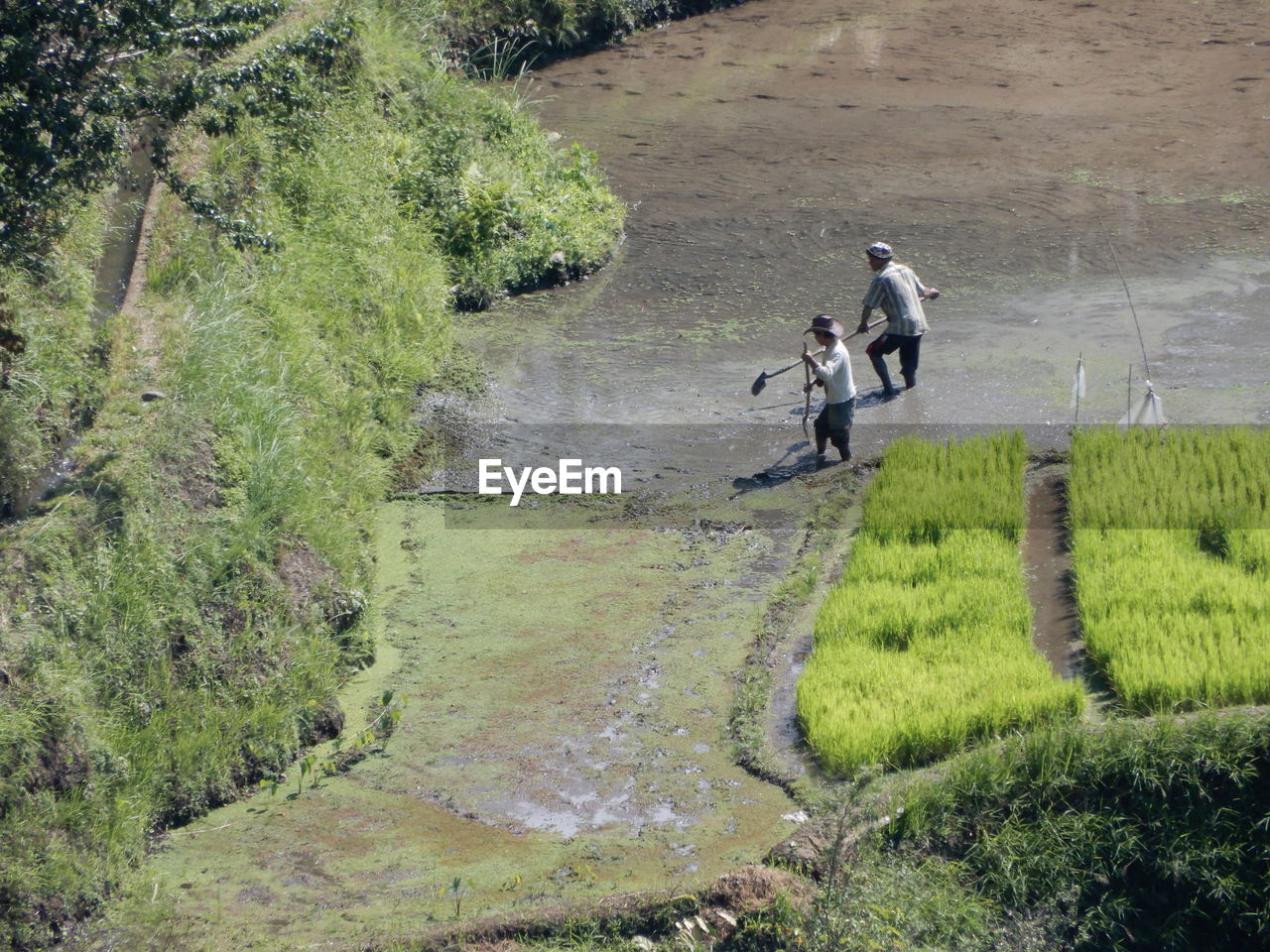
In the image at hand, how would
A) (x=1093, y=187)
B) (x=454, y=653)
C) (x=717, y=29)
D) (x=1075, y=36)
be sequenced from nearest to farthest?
(x=454, y=653)
(x=1093, y=187)
(x=1075, y=36)
(x=717, y=29)

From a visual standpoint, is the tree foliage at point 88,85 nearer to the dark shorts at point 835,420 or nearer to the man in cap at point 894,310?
the dark shorts at point 835,420

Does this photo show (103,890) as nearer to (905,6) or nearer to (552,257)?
(552,257)

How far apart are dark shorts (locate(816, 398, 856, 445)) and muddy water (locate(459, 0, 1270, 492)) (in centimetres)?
40

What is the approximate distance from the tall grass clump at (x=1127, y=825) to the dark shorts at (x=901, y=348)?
194 inches

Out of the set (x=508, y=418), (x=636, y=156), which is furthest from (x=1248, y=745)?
(x=636, y=156)

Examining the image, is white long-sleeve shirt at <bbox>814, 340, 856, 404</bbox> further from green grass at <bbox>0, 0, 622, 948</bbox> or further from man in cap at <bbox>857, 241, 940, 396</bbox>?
green grass at <bbox>0, 0, 622, 948</bbox>

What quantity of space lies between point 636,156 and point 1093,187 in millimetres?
5230

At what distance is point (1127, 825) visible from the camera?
6.30m

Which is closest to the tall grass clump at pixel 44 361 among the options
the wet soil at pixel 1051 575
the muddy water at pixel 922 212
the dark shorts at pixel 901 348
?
the muddy water at pixel 922 212

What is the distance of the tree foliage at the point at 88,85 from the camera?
6.58 m

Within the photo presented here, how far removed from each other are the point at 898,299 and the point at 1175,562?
3.63 metres

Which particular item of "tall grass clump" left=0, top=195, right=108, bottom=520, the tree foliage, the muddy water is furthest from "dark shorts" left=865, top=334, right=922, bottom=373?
"tall grass clump" left=0, top=195, right=108, bottom=520

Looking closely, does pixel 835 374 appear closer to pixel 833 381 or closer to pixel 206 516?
pixel 833 381

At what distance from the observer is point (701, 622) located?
26.4ft
